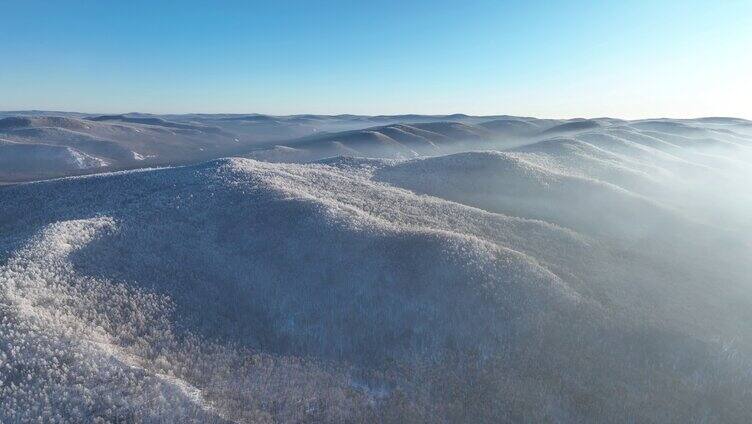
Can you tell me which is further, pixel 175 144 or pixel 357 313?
pixel 175 144

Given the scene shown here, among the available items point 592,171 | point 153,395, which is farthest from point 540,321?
point 592,171

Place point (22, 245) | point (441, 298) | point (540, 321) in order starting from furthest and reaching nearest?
point (22, 245) < point (441, 298) < point (540, 321)

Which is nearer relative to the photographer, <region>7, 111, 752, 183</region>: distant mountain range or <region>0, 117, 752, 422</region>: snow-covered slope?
<region>0, 117, 752, 422</region>: snow-covered slope

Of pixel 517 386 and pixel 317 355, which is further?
pixel 317 355

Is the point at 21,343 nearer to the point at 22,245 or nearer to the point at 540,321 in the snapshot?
the point at 22,245

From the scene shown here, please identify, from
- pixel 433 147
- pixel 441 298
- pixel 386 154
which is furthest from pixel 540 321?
pixel 433 147

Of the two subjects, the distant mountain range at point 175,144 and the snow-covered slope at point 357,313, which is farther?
the distant mountain range at point 175,144

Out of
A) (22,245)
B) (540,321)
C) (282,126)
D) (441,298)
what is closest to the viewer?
(540,321)

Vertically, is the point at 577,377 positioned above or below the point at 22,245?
below
